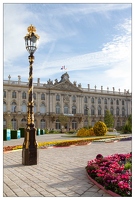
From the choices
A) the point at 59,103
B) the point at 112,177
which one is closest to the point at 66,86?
the point at 59,103

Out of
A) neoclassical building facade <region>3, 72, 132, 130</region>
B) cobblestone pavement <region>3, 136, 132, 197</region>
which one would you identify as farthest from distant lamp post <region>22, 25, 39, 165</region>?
neoclassical building facade <region>3, 72, 132, 130</region>

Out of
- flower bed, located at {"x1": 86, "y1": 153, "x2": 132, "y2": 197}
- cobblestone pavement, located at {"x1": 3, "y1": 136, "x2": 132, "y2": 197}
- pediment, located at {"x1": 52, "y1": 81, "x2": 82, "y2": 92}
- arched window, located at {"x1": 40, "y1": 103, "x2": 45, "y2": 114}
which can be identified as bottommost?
cobblestone pavement, located at {"x1": 3, "y1": 136, "x2": 132, "y2": 197}

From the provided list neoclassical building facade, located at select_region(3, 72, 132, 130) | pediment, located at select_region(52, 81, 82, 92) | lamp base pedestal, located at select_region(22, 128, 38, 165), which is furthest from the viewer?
pediment, located at select_region(52, 81, 82, 92)

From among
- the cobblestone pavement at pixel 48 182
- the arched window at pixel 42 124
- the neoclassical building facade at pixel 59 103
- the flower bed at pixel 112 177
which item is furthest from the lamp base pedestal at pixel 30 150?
the arched window at pixel 42 124

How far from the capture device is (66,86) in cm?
5866

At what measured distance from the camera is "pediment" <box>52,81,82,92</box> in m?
57.3

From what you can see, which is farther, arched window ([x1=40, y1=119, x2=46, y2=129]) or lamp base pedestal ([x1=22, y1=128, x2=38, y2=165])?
arched window ([x1=40, y1=119, x2=46, y2=129])

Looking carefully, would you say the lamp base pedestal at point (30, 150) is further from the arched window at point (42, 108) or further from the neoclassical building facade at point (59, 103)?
the arched window at point (42, 108)

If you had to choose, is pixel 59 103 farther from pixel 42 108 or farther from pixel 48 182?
pixel 48 182

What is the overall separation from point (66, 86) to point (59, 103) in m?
4.78

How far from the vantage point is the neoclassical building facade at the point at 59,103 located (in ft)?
169

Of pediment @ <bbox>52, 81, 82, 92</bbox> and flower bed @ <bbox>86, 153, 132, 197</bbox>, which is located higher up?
pediment @ <bbox>52, 81, 82, 92</bbox>

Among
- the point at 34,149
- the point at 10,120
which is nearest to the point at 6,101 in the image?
the point at 10,120

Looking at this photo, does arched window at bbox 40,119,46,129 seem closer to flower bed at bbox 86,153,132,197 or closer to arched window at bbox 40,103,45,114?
arched window at bbox 40,103,45,114
